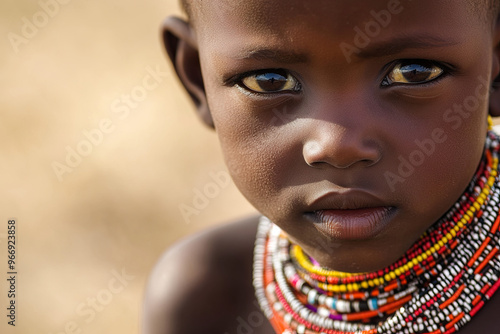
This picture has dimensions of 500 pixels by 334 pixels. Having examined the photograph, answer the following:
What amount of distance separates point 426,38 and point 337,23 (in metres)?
0.14

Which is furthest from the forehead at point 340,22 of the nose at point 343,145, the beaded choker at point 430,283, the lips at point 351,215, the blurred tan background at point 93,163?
the blurred tan background at point 93,163

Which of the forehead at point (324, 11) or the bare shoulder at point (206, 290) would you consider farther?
the bare shoulder at point (206, 290)

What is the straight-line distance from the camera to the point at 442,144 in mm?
1113

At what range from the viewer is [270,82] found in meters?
1.16

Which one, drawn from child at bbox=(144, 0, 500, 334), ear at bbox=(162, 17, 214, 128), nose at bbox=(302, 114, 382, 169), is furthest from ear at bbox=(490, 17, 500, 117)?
ear at bbox=(162, 17, 214, 128)

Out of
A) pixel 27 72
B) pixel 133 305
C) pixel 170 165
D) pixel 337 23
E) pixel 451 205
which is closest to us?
pixel 337 23

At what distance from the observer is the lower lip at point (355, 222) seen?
3.67 ft

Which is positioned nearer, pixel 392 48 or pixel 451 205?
pixel 392 48

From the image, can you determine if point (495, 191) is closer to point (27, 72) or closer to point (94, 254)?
point (94, 254)

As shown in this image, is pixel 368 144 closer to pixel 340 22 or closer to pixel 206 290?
pixel 340 22

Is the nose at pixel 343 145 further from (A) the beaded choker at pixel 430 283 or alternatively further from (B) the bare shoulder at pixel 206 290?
(B) the bare shoulder at pixel 206 290

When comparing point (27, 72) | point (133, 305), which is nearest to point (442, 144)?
point (133, 305)

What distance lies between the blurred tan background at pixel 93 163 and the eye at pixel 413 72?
6.40 feet

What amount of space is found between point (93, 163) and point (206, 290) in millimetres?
1930
